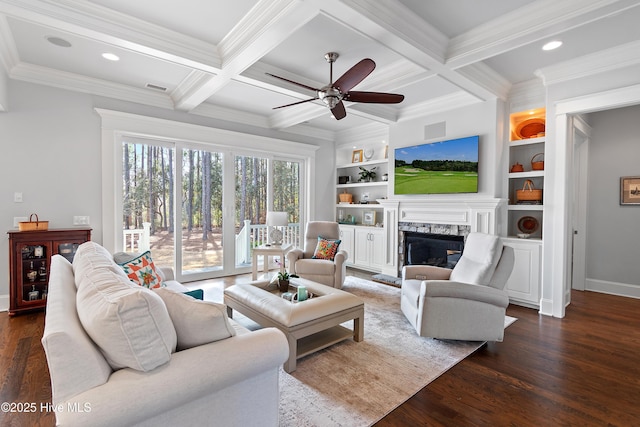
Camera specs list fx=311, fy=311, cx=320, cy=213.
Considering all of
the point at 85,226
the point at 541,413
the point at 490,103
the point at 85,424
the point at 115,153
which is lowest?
the point at 541,413

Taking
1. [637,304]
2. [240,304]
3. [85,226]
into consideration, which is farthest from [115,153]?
[637,304]

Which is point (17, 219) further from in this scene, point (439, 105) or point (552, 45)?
point (552, 45)

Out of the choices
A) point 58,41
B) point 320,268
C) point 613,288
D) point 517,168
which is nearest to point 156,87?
point 58,41

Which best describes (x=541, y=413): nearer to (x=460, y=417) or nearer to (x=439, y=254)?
(x=460, y=417)

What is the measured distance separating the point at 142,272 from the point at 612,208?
6.04 m

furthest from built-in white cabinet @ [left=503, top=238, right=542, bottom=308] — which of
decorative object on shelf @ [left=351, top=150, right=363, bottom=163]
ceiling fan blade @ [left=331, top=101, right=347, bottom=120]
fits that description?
decorative object on shelf @ [left=351, top=150, right=363, bottom=163]

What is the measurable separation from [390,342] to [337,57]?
9.30ft

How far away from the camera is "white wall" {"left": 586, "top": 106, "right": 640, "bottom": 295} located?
4324mm

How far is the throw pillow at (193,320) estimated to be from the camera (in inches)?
52.9

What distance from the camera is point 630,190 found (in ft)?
14.2

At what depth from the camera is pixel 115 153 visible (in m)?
4.17

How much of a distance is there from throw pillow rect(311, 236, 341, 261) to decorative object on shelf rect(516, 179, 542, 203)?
2.55m

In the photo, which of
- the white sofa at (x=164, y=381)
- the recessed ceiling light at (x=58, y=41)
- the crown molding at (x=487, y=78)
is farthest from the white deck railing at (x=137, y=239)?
the crown molding at (x=487, y=78)

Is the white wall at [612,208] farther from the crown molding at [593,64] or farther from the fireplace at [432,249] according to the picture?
the fireplace at [432,249]
